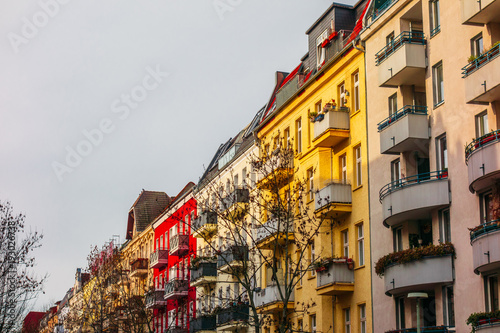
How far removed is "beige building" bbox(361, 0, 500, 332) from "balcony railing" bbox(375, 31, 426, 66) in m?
0.04

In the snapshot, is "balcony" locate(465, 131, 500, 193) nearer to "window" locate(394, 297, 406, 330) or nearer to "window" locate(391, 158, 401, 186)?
"window" locate(391, 158, 401, 186)

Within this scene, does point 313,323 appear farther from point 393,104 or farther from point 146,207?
point 146,207

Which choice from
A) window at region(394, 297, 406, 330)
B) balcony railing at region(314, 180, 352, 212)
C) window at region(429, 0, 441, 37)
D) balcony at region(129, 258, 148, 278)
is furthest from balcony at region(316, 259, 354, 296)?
balcony at region(129, 258, 148, 278)

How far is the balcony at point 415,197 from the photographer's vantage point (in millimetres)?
31312

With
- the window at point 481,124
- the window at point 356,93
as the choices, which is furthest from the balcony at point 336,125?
the window at point 481,124

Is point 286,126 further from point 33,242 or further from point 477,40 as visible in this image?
point 477,40

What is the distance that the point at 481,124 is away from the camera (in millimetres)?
29812

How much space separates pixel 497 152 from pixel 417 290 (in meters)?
7.41

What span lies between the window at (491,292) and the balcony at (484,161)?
3.02m

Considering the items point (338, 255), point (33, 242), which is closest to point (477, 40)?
point (338, 255)

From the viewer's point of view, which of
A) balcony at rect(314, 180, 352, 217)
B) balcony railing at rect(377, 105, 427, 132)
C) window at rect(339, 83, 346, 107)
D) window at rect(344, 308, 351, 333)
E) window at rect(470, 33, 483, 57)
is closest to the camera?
window at rect(470, 33, 483, 57)

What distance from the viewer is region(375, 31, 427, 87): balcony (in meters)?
33.4

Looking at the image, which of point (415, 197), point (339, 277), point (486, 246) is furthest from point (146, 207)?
point (486, 246)

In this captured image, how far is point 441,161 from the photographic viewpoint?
32.3 meters
